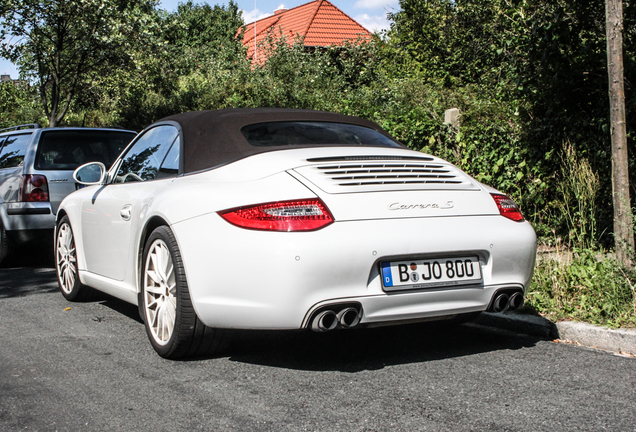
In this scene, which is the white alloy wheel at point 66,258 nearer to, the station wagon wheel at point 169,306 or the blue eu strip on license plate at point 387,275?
the station wagon wheel at point 169,306

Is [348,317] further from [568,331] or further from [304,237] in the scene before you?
[568,331]

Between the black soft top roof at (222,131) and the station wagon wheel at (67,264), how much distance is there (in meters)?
1.79

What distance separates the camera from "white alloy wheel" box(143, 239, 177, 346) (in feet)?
13.1

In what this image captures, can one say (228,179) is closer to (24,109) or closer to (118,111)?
(118,111)

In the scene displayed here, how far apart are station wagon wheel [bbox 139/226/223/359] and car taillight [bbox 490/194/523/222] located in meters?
1.78

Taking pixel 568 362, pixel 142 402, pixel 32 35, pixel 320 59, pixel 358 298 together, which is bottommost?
pixel 568 362

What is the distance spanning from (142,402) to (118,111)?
82.1 ft

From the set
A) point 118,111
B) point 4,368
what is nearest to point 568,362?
point 4,368

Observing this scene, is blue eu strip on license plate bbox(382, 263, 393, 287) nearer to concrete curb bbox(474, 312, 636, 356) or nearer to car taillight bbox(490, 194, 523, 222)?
car taillight bbox(490, 194, 523, 222)

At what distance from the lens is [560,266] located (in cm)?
561

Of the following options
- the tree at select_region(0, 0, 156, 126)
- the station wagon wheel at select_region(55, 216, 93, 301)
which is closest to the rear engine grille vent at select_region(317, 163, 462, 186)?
the station wagon wheel at select_region(55, 216, 93, 301)

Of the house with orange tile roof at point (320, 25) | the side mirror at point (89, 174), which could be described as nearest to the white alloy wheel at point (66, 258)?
the side mirror at point (89, 174)

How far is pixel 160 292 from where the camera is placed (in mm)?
4129

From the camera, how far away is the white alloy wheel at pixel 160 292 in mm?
3996
